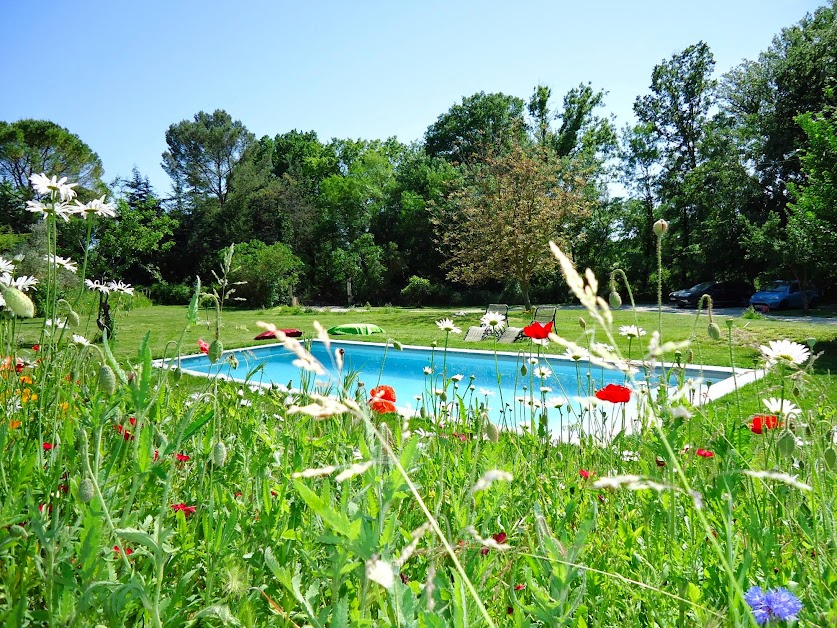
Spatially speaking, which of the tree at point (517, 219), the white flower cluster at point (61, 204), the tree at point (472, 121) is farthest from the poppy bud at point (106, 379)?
the tree at point (472, 121)

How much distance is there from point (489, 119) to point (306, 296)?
14.3 metres

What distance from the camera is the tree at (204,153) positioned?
32156mm

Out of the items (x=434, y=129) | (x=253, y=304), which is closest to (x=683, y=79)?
(x=434, y=129)

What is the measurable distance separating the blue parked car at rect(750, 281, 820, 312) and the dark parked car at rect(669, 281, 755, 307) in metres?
1.67

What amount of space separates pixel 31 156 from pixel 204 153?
9262 millimetres

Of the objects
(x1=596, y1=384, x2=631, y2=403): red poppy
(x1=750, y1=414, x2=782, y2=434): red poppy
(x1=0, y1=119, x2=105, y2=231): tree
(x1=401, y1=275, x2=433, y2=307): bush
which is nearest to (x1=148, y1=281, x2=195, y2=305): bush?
(x1=0, y1=119, x2=105, y2=231): tree

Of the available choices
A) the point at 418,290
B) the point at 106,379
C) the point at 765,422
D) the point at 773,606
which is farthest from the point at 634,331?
the point at 418,290

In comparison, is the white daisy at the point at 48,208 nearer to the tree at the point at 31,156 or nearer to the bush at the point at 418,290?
the bush at the point at 418,290

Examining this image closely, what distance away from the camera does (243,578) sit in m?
0.82

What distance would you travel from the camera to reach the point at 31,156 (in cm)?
2500

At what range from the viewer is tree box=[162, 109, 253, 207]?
3216cm

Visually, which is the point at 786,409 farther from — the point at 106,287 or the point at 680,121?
the point at 680,121

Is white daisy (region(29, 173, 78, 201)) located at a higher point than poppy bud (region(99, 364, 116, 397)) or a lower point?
higher

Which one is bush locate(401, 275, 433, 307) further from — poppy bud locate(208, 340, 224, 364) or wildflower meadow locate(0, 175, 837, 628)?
poppy bud locate(208, 340, 224, 364)
